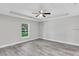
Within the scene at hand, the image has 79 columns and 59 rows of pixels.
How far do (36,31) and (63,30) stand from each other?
10.1 feet

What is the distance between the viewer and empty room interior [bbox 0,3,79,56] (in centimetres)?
373

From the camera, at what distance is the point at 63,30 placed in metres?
5.71

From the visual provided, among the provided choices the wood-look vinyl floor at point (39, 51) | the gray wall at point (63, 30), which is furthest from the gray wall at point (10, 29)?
the gray wall at point (63, 30)

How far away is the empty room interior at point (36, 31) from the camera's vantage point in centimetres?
373

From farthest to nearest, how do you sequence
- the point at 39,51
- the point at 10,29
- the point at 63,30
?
1. the point at 63,30
2. the point at 10,29
3. the point at 39,51

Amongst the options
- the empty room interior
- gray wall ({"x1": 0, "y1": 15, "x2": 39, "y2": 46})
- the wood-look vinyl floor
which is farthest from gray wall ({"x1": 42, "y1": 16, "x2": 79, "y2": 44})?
gray wall ({"x1": 0, "y1": 15, "x2": 39, "y2": 46})

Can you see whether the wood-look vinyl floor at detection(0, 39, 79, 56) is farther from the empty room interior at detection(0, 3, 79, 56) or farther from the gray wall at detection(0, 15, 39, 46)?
the gray wall at detection(0, 15, 39, 46)

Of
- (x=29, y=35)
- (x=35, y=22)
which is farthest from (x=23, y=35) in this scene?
(x=35, y=22)

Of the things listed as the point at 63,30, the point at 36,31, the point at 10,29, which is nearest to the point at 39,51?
the point at 10,29

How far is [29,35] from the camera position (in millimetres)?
6848

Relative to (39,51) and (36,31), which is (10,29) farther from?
(36,31)

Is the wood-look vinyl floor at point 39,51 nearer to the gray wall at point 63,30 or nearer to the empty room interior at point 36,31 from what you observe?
the empty room interior at point 36,31

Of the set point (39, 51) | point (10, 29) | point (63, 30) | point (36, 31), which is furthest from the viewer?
point (36, 31)

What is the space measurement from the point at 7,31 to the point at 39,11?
107 inches
